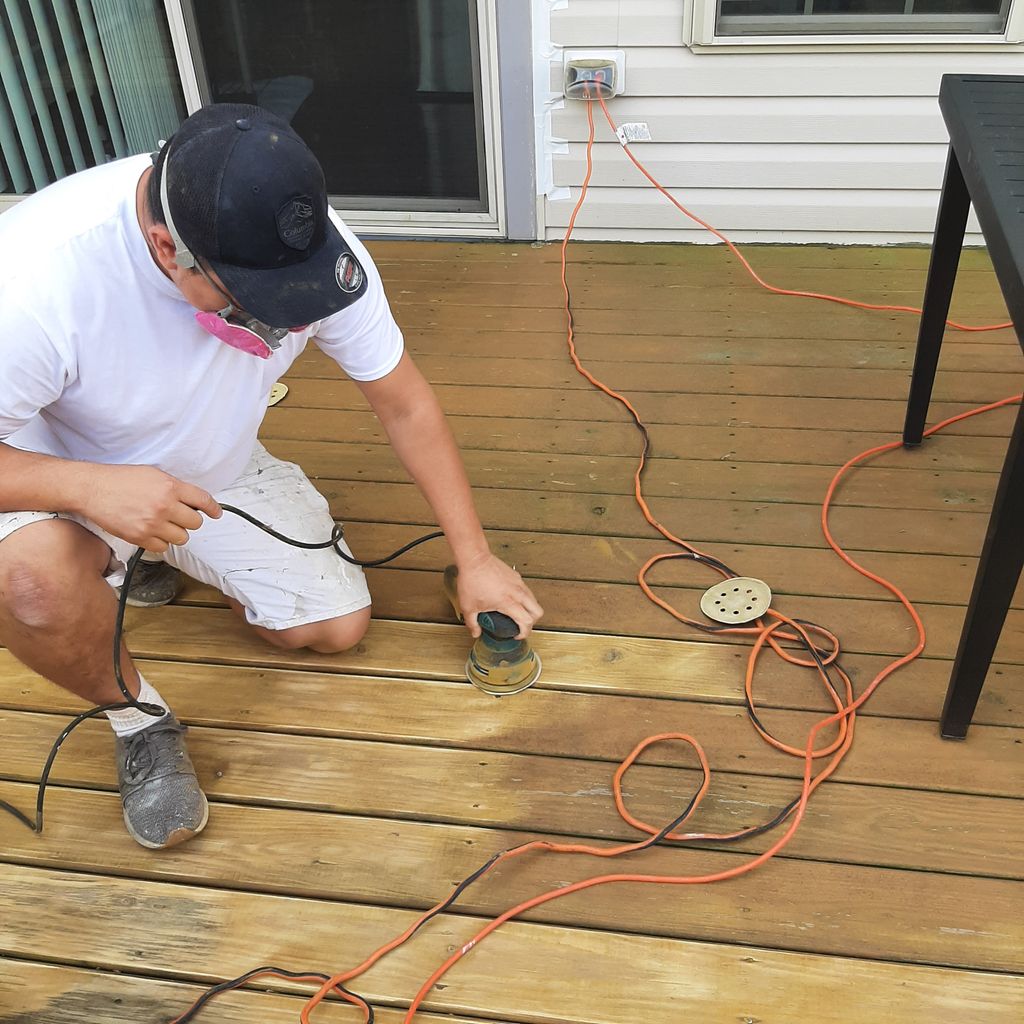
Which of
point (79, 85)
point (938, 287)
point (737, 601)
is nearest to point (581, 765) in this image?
point (737, 601)

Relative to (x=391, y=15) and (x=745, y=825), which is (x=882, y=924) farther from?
(x=391, y=15)

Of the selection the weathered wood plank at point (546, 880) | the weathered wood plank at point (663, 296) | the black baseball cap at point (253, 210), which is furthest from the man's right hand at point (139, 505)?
the weathered wood plank at point (663, 296)

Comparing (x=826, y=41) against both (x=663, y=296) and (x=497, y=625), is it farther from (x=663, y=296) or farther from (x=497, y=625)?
(x=497, y=625)

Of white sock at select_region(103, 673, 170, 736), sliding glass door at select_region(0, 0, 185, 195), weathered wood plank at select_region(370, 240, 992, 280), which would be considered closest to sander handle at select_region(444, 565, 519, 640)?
white sock at select_region(103, 673, 170, 736)

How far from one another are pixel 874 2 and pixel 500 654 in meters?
2.28

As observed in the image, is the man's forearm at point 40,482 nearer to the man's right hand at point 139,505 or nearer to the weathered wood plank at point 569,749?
the man's right hand at point 139,505

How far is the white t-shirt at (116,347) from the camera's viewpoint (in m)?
1.27

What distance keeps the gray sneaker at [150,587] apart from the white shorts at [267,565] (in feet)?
0.42

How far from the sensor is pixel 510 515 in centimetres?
213

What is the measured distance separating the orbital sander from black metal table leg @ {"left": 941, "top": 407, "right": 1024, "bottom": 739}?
26.7 inches

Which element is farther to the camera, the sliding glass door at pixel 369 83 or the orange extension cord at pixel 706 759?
the sliding glass door at pixel 369 83

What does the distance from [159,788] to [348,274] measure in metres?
0.84

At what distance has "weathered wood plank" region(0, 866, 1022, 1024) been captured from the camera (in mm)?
1272

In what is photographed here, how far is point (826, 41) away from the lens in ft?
9.16
